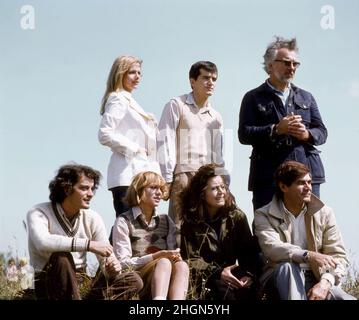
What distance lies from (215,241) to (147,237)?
563 millimetres

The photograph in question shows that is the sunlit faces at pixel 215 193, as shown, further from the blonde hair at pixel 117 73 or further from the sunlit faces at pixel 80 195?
the blonde hair at pixel 117 73

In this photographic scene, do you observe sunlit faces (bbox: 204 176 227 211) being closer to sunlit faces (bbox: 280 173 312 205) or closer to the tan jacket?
the tan jacket

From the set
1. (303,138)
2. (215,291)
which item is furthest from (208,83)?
(215,291)

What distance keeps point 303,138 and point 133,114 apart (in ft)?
4.96

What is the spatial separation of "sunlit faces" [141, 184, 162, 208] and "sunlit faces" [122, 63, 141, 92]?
3.33 feet

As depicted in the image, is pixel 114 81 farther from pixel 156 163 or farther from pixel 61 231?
pixel 61 231

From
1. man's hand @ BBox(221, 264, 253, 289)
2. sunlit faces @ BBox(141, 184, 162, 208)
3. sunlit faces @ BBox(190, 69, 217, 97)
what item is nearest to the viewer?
man's hand @ BBox(221, 264, 253, 289)

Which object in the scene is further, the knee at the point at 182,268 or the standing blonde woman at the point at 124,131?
the standing blonde woman at the point at 124,131

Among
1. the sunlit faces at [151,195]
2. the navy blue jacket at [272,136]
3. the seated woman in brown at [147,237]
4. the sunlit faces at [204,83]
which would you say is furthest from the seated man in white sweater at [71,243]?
the navy blue jacket at [272,136]

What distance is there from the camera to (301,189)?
6203 millimetres

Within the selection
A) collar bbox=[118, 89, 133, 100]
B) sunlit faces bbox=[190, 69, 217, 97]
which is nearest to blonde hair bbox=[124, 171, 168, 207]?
collar bbox=[118, 89, 133, 100]

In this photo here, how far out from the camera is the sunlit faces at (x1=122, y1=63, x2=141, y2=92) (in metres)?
6.76

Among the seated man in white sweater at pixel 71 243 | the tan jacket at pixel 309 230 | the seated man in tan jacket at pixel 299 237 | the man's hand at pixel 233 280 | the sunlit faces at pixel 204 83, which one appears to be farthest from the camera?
the sunlit faces at pixel 204 83

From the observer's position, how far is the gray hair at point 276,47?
A: 680cm
